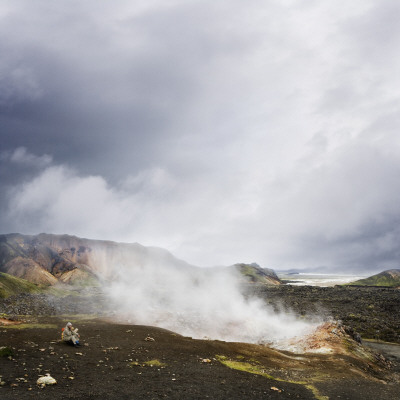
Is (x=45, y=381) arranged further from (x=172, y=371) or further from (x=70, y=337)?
(x=70, y=337)

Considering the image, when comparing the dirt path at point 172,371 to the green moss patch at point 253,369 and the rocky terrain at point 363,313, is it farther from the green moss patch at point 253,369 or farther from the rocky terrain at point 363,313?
the rocky terrain at point 363,313

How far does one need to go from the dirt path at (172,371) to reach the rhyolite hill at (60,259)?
384 feet

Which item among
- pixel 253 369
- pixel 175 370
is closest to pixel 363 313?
pixel 253 369

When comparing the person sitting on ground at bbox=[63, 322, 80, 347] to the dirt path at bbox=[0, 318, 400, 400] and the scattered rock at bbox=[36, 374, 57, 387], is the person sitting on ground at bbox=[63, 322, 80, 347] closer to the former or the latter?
the dirt path at bbox=[0, 318, 400, 400]

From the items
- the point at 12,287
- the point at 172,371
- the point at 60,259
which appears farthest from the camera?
Answer: the point at 60,259

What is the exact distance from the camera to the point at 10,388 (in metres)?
13.8

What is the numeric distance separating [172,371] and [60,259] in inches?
6275

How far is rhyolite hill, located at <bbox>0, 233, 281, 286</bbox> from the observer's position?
448 feet

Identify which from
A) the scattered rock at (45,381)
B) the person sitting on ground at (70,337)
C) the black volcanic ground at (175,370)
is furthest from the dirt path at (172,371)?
the person sitting on ground at (70,337)

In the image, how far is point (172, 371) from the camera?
70.2ft

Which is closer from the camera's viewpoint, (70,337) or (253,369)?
(253,369)

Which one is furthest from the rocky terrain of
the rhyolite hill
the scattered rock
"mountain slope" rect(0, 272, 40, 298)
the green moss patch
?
the rhyolite hill

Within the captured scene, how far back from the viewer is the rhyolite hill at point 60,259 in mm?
136625

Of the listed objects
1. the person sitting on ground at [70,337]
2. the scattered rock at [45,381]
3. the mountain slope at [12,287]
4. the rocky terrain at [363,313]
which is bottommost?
the rocky terrain at [363,313]
